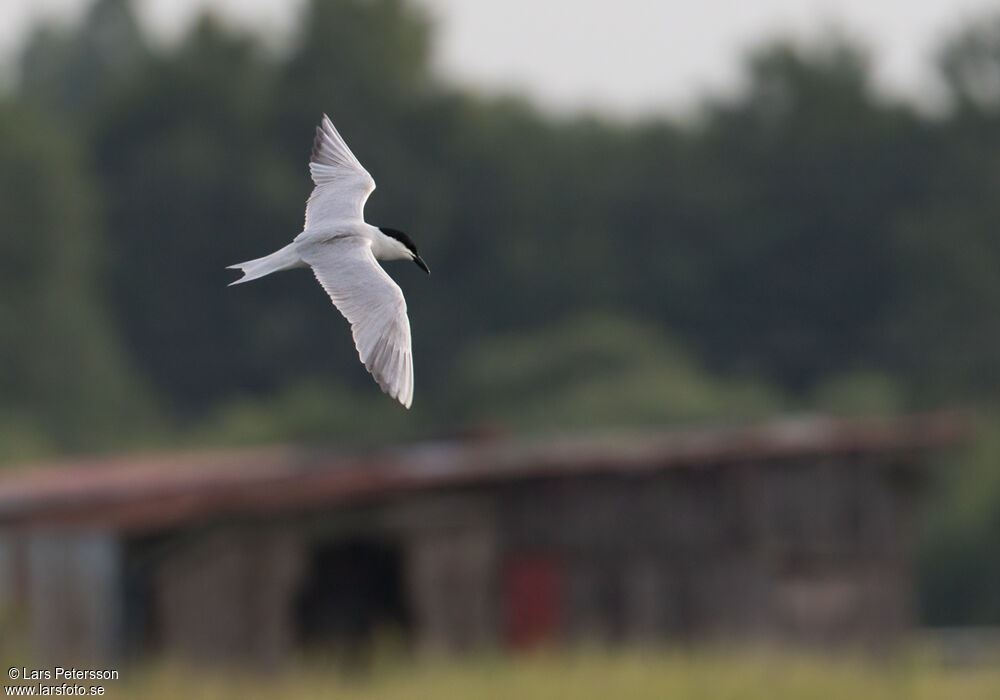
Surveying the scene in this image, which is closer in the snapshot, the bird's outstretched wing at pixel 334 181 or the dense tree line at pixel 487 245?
the bird's outstretched wing at pixel 334 181

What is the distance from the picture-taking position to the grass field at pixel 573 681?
22312 mm

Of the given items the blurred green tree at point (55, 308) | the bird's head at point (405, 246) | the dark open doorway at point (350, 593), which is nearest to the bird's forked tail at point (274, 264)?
the bird's head at point (405, 246)

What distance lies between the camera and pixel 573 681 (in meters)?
23.3

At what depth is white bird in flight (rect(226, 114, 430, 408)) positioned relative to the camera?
6582 mm

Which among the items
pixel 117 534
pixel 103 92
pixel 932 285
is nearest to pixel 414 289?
pixel 932 285

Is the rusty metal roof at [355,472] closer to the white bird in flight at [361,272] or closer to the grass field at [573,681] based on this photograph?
the grass field at [573,681]

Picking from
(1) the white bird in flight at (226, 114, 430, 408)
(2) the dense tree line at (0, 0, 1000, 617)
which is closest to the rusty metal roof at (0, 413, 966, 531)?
(1) the white bird in flight at (226, 114, 430, 408)

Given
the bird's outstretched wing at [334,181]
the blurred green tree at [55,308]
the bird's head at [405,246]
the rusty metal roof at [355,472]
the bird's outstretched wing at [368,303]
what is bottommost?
the bird's outstretched wing at [368,303]

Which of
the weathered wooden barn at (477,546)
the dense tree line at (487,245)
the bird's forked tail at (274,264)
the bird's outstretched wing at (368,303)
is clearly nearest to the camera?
the bird's outstretched wing at (368,303)

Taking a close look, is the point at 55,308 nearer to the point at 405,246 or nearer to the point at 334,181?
the point at 334,181

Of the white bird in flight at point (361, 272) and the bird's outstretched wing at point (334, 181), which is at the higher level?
the bird's outstretched wing at point (334, 181)

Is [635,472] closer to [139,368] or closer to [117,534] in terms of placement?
[117,534]

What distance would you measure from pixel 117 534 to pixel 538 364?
40978 mm

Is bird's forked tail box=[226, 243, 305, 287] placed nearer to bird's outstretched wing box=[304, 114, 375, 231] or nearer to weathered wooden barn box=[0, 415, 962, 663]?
bird's outstretched wing box=[304, 114, 375, 231]
